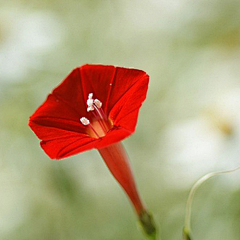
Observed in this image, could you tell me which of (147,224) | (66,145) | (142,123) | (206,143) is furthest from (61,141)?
(142,123)

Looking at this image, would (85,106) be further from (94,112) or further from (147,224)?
(147,224)

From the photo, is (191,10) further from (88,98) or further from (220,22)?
(88,98)

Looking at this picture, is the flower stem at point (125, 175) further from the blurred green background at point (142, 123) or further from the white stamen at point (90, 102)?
the blurred green background at point (142, 123)

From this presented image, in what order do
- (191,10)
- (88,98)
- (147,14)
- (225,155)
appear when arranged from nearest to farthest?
(88,98), (225,155), (191,10), (147,14)

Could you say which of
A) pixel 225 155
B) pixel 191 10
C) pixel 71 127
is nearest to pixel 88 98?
pixel 71 127

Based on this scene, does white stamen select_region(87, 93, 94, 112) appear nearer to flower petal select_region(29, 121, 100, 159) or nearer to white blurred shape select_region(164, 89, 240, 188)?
flower petal select_region(29, 121, 100, 159)

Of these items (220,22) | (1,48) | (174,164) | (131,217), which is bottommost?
(131,217)
